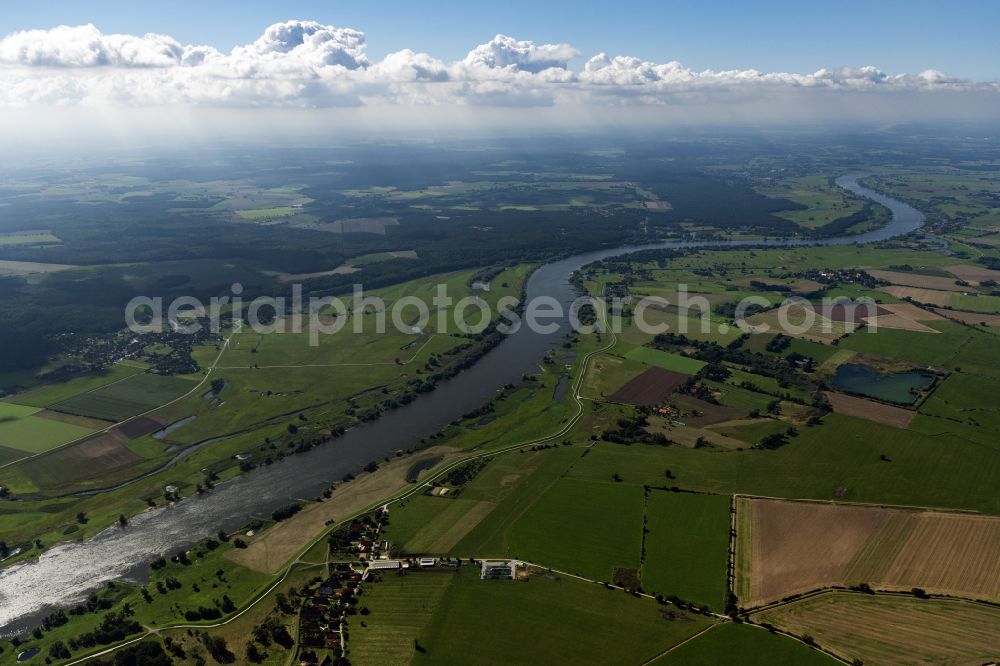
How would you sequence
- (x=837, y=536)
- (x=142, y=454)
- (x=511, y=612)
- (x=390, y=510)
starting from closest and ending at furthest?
(x=511, y=612) < (x=837, y=536) < (x=390, y=510) < (x=142, y=454)

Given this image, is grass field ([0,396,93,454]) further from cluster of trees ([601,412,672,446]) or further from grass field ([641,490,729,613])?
grass field ([641,490,729,613])

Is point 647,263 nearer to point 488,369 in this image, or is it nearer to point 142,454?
point 488,369

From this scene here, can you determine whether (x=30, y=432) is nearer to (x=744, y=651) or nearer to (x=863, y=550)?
(x=744, y=651)

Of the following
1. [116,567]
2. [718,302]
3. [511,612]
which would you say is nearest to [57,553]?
[116,567]

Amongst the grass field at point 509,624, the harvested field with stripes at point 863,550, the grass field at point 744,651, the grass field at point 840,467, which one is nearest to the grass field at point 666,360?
the grass field at point 840,467

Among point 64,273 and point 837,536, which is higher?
point 64,273
